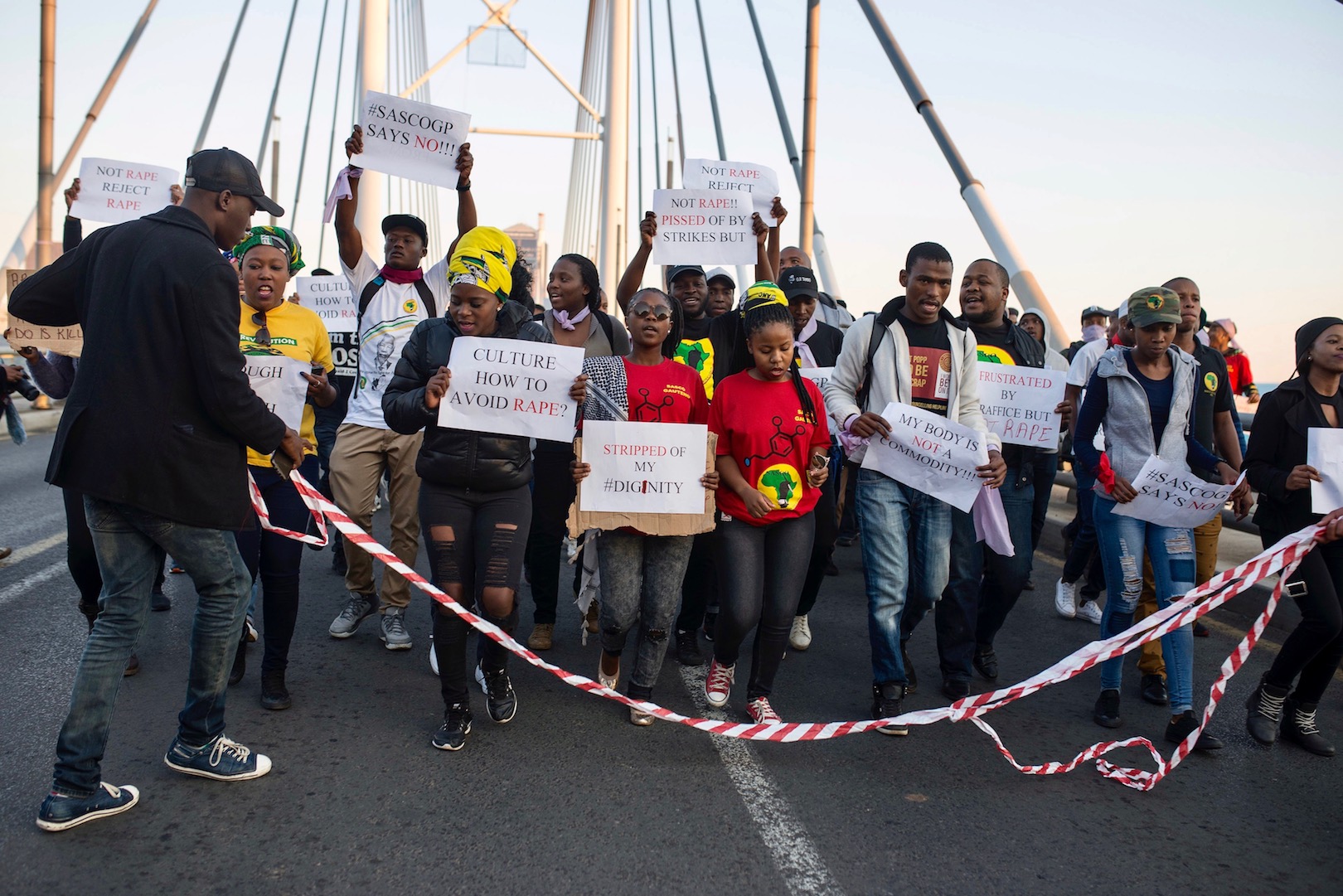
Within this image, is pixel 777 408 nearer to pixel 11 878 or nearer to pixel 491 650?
pixel 491 650

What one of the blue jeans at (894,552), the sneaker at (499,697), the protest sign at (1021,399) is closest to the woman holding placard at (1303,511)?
the protest sign at (1021,399)

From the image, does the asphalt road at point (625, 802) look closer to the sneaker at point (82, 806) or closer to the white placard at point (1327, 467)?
the sneaker at point (82, 806)

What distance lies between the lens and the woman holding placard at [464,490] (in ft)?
13.2

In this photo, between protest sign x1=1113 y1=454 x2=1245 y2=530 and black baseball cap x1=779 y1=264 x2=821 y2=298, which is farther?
black baseball cap x1=779 y1=264 x2=821 y2=298

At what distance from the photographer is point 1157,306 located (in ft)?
15.0

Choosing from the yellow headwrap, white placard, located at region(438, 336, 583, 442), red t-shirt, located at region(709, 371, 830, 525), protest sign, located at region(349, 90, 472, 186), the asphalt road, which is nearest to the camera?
the asphalt road

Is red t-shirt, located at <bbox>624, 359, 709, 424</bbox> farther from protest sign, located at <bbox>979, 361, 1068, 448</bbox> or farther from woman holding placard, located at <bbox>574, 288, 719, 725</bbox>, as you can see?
protest sign, located at <bbox>979, 361, 1068, 448</bbox>

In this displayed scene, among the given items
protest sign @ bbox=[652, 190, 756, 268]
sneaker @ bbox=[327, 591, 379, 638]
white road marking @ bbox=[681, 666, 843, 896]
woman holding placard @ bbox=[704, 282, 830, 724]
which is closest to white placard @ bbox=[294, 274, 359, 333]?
protest sign @ bbox=[652, 190, 756, 268]

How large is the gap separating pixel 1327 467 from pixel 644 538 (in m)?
2.98

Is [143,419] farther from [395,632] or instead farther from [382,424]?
[395,632]

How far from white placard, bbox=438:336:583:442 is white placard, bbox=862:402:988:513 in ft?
4.82

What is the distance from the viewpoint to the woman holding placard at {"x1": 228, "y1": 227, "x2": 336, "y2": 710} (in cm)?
437

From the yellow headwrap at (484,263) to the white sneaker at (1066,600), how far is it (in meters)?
4.41

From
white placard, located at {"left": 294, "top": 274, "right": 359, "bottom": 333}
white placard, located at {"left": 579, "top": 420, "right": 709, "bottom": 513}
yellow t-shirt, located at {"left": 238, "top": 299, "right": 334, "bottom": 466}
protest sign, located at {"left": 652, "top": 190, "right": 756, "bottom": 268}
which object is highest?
protest sign, located at {"left": 652, "top": 190, "right": 756, "bottom": 268}
